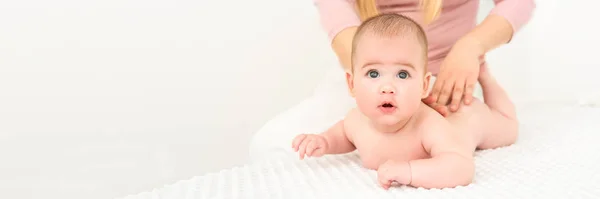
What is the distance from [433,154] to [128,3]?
0.76 metres

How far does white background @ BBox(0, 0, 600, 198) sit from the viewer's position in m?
1.19

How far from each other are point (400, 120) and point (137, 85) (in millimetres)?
714

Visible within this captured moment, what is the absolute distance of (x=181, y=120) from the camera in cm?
135

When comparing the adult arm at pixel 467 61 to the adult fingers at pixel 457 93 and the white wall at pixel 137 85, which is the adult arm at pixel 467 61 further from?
the white wall at pixel 137 85

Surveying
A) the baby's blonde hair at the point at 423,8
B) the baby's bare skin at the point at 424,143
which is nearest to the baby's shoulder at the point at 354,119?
the baby's bare skin at the point at 424,143

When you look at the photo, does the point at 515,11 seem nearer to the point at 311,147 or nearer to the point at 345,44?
the point at 345,44

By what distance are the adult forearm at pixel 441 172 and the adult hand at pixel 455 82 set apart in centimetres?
14

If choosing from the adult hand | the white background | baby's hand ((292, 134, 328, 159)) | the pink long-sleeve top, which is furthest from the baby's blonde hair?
the white background

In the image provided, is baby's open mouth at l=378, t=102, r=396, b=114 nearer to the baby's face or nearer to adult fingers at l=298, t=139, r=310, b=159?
the baby's face

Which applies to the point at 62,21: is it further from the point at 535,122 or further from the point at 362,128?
the point at 535,122

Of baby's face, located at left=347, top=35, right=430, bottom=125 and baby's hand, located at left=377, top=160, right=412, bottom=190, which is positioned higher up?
baby's face, located at left=347, top=35, right=430, bottom=125

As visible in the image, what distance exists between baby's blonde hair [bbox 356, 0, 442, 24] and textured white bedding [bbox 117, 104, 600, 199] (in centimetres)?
23

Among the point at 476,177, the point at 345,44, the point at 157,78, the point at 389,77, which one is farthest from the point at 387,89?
the point at 157,78

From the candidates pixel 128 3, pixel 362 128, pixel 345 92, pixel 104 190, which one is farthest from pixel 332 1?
pixel 104 190
